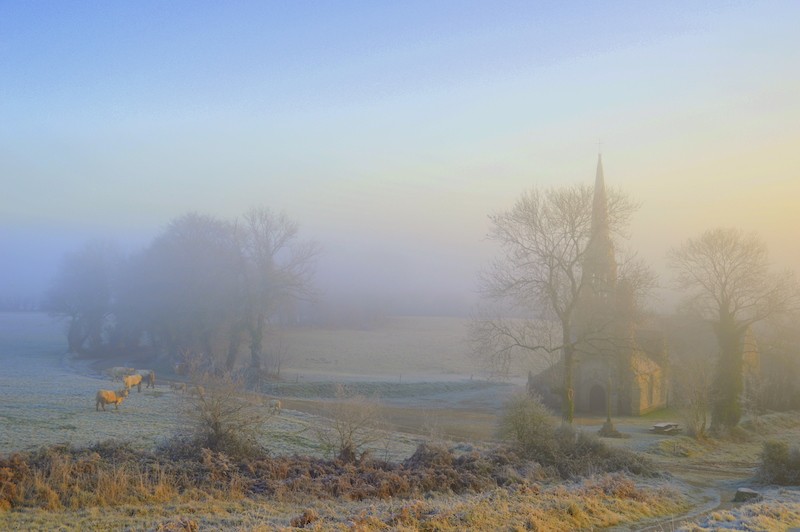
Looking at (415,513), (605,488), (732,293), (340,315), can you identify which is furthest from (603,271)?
(340,315)

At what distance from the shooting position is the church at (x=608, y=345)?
105ft

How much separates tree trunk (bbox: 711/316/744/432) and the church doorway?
1003 centimetres

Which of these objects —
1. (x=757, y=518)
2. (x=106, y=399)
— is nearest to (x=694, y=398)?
(x=757, y=518)

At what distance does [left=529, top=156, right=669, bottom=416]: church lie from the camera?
32094 millimetres

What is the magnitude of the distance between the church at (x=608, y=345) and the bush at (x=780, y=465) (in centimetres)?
981

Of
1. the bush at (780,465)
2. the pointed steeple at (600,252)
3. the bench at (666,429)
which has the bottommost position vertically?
the bench at (666,429)

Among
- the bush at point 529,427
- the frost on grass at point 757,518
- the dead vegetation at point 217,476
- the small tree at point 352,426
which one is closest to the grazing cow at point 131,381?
the small tree at point 352,426

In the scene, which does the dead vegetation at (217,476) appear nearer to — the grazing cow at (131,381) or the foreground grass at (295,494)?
the foreground grass at (295,494)

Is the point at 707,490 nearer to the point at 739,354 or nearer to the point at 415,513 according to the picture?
the point at 415,513

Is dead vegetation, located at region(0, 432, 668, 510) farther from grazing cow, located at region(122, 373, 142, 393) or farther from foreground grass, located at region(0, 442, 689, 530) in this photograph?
grazing cow, located at region(122, 373, 142, 393)

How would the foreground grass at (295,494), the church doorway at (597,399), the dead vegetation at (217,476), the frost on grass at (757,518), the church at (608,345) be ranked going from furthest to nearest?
the church doorway at (597,399) → the church at (608,345) → the dead vegetation at (217,476) → the frost on grass at (757,518) → the foreground grass at (295,494)

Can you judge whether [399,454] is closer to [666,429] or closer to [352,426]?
[352,426]

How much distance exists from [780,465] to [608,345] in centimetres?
1695

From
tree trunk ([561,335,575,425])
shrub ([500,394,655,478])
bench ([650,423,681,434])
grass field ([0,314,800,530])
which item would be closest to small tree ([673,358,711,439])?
bench ([650,423,681,434])
